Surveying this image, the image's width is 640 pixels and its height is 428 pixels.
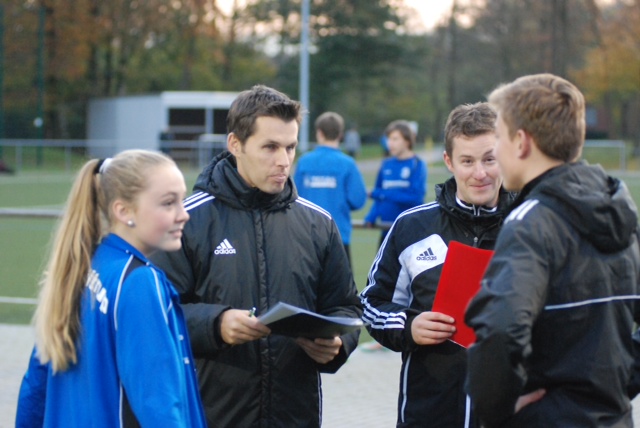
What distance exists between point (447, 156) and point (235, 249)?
0.95m

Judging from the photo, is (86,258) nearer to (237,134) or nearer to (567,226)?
(237,134)

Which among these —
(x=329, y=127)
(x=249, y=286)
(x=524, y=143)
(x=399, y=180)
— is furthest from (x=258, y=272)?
(x=399, y=180)

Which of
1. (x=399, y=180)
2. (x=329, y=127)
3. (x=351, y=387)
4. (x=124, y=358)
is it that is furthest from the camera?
(x=399, y=180)

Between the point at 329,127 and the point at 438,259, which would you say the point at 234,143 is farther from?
the point at 329,127

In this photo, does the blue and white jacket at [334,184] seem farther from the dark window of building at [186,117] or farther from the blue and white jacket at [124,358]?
the dark window of building at [186,117]

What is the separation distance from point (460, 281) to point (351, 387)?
4.39m

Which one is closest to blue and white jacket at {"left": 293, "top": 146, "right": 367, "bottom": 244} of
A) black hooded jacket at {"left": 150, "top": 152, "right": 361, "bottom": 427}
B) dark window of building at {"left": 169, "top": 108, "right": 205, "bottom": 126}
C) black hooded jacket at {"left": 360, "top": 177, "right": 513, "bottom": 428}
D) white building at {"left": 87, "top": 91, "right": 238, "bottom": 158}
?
black hooded jacket at {"left": 360, "top": 177, "right": 513, "bottom": 428}

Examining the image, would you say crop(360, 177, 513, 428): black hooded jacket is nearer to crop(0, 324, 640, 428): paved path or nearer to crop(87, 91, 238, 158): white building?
crop(0, 324, 640, 428): paved path

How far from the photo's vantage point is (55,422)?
10.3ft

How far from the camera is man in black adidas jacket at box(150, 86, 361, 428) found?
3.72 meters

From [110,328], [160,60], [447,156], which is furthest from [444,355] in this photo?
[160,60]

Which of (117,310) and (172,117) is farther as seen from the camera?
(172,117)

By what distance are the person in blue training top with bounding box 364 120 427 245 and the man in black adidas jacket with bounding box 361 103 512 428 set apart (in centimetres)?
674

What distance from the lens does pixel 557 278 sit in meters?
2.72
